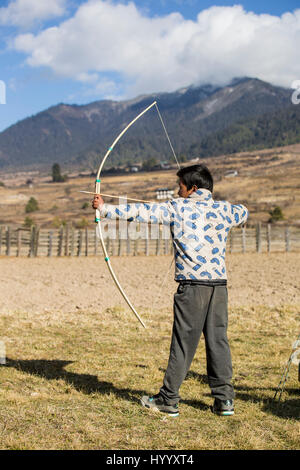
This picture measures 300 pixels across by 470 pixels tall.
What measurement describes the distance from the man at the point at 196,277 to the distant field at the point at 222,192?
47.6 meters

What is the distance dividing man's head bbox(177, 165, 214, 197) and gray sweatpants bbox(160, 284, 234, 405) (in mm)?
762

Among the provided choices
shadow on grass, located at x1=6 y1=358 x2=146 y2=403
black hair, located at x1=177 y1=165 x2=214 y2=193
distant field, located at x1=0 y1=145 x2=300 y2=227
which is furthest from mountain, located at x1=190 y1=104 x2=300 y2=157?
black hair, located at x1=177 y1=165 x2=214 y2=193

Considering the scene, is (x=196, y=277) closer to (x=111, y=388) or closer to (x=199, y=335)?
(x=199, y=335)

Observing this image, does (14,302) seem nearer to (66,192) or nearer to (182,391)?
(182,391)

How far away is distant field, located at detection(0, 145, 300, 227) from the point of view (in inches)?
2534

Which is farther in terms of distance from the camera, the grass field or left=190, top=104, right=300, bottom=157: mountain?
left=190, top=104, right=300, bottom=157: mountain

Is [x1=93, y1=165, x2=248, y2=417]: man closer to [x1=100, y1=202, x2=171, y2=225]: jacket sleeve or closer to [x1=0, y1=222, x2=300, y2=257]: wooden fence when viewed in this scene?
[x1=100, y1=202, x2=171, y2=225]: jacket sleeve

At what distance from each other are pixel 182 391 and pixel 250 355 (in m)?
1.76

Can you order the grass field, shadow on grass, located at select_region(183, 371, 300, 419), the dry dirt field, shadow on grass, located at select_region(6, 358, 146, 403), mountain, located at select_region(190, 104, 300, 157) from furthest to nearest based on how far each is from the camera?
mountain, located at select_region(190, 104, 300, 157) → the dry dirt field → shadow on grass, located at select_region(6, 358, 146, 403) → shadow on grass, located at select_region(183, 371, 300, 419) → the grass field

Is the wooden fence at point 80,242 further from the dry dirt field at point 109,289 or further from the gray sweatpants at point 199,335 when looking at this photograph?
the gray sweatpants at point 199,335

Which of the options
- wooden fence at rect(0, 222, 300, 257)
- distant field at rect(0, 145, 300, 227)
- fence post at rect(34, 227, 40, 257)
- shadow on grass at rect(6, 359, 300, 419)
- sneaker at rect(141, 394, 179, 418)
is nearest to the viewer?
sneaker at rect(141, 394, 179, 418)

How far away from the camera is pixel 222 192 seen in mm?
76312

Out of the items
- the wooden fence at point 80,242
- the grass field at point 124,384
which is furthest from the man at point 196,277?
the wooden fence at point 80,242
